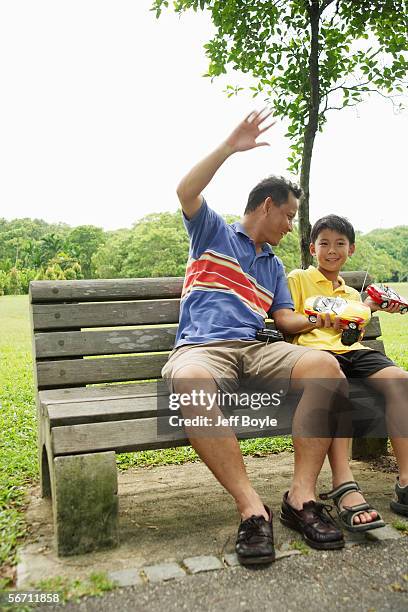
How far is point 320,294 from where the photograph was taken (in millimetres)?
3439

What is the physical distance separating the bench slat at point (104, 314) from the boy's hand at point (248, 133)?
984mm

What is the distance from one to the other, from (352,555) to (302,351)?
34.5 inches

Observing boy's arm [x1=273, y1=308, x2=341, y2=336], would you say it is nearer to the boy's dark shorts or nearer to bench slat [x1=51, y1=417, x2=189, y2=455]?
the boy's dark shorts

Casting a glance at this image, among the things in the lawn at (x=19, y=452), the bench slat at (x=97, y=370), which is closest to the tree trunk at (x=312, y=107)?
the lawn at (x=19, y=452)

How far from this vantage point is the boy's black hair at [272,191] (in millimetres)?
3225

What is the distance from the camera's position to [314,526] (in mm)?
2541

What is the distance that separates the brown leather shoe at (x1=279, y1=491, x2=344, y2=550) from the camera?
8.20ft

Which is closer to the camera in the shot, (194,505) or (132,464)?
(194,505)

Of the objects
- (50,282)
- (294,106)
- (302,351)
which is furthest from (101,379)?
(294,106)

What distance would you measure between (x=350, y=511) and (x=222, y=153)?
1569mm

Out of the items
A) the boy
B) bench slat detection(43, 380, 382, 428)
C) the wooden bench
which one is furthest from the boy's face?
bench slat detection(43, 380, 382, 428)

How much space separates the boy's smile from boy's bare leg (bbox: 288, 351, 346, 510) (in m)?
0.72

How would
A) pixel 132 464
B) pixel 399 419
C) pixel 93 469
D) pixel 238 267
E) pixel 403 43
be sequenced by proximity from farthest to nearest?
pixel 403 43 < pixel 132 464 < pixel 238 267 < pixel 399 419 < pixel 93 469

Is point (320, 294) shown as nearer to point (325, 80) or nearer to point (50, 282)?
point (50, 282)
